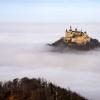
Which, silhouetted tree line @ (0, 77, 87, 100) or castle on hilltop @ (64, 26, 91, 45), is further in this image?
castle on hilltop @ (64, 26, 91, 45)

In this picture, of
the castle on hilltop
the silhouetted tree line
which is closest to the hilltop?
the castle on hilltop

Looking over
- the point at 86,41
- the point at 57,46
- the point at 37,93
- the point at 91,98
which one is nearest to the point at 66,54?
the point at 57,46

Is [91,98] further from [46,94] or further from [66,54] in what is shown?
[66,54]

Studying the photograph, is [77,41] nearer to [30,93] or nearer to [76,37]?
[76,37]

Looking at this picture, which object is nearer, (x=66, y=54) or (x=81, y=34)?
(x=81, y=34)

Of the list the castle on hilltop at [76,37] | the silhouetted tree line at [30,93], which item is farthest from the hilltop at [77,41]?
the silhouetted tree line at [30,93]

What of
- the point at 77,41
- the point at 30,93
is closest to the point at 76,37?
the point at 77,41

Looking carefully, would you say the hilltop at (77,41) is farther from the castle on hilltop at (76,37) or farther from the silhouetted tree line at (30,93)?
the silhouetted tree line at (30,93)

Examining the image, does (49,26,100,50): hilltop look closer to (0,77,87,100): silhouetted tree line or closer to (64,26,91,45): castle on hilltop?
(64,26,91,45): castle on hilltop
